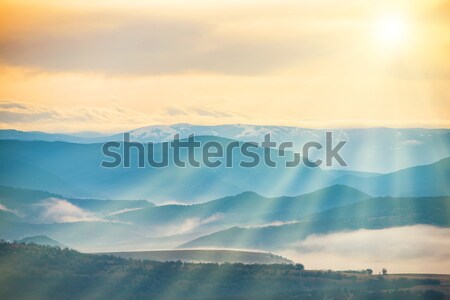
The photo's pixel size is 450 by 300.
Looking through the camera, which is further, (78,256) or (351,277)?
(78,256)

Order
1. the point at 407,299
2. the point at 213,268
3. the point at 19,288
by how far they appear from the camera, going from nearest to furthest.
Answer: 1. the point at 407,299
2. the point at 19,288
3. the point at 213,268

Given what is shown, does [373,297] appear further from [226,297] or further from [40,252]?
[40,252]

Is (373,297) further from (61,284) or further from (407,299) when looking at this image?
(61,284)

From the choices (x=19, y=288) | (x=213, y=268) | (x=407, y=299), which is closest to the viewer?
(x=407, y=299)

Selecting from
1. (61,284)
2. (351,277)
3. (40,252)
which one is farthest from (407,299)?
(40,252)

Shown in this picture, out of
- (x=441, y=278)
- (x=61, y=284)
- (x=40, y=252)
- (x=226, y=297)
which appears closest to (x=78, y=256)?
(x=40, y=252)

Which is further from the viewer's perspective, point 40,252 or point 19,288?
point 40,252
